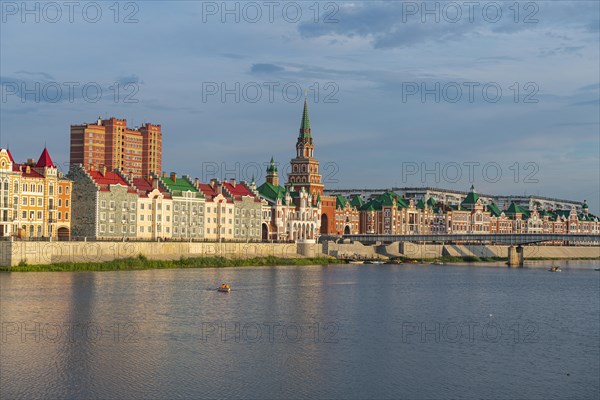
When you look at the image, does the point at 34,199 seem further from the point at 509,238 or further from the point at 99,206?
the point at 509,238

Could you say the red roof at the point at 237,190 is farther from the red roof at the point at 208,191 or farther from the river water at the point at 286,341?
the river water at the point at 286,341

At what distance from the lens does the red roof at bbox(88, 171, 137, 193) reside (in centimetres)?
13000

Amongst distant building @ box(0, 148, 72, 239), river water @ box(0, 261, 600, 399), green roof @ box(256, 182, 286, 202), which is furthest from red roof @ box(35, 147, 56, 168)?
green roof @ box(256, 182, 286, 202)

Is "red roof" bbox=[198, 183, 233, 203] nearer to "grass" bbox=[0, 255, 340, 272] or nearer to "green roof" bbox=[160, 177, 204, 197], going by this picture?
"green roof" bbox=[160, 177, 204, 197]

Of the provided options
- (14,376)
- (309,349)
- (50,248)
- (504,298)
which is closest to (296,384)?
(309,349)

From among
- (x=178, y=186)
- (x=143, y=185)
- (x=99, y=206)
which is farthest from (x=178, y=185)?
(x=99, y=206)

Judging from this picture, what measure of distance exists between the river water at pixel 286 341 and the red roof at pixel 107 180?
37.7m

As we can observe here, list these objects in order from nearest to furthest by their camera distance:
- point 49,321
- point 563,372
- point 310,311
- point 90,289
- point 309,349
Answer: point 563,372 < point 309,349 < point 49,321 < point 310,311 < point 90,289

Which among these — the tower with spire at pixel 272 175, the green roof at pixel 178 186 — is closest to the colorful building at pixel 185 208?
the green roof at pixel 178 186

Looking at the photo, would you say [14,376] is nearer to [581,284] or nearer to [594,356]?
[594,356]

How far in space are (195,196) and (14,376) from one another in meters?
104

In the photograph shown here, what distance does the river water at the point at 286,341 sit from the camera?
42.8m

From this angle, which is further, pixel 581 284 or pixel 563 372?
pixel 581 284

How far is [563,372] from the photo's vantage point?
155ft
